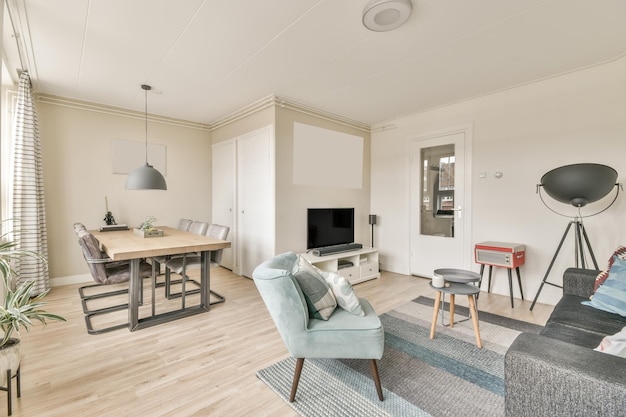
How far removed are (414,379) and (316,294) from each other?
0.88 m

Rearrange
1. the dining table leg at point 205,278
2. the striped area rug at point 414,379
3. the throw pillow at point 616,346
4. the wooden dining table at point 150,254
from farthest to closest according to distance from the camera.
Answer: the dining table leg at point 205,278
the wooden dining table at point 150,254
the striped area rug at point 414,379
the throw pillow at point 616,346

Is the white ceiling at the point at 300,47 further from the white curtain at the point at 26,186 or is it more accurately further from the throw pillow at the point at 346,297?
the throw pillow at the point at 346,297

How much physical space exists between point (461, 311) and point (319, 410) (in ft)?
7.03

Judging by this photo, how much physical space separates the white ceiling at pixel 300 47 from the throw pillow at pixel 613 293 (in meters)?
1.86

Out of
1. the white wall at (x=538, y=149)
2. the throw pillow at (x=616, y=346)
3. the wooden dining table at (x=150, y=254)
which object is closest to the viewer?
the throw pillow at (x=616, y=346)

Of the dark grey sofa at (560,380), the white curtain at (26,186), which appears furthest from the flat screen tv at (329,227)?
the white curtain at (26,186)

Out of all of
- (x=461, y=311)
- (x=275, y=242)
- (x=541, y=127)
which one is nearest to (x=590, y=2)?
(x=541, y=127)

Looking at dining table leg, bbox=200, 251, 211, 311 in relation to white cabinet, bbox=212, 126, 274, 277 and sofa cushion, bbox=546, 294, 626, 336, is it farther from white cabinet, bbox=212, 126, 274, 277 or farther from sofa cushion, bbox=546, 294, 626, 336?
sofa cushion, bbox=546, 294, 626, 336

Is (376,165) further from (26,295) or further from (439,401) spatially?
(26,295)

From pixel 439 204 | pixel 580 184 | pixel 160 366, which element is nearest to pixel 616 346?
pixel 580 184

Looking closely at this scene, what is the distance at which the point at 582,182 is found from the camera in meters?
2.67

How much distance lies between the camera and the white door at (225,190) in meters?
4.77

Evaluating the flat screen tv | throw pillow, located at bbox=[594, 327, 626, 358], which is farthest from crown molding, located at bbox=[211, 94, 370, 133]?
throw pillow, located at bbox=[594, 327, 626, 358]

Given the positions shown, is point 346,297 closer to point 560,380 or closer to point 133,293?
point 560,380
